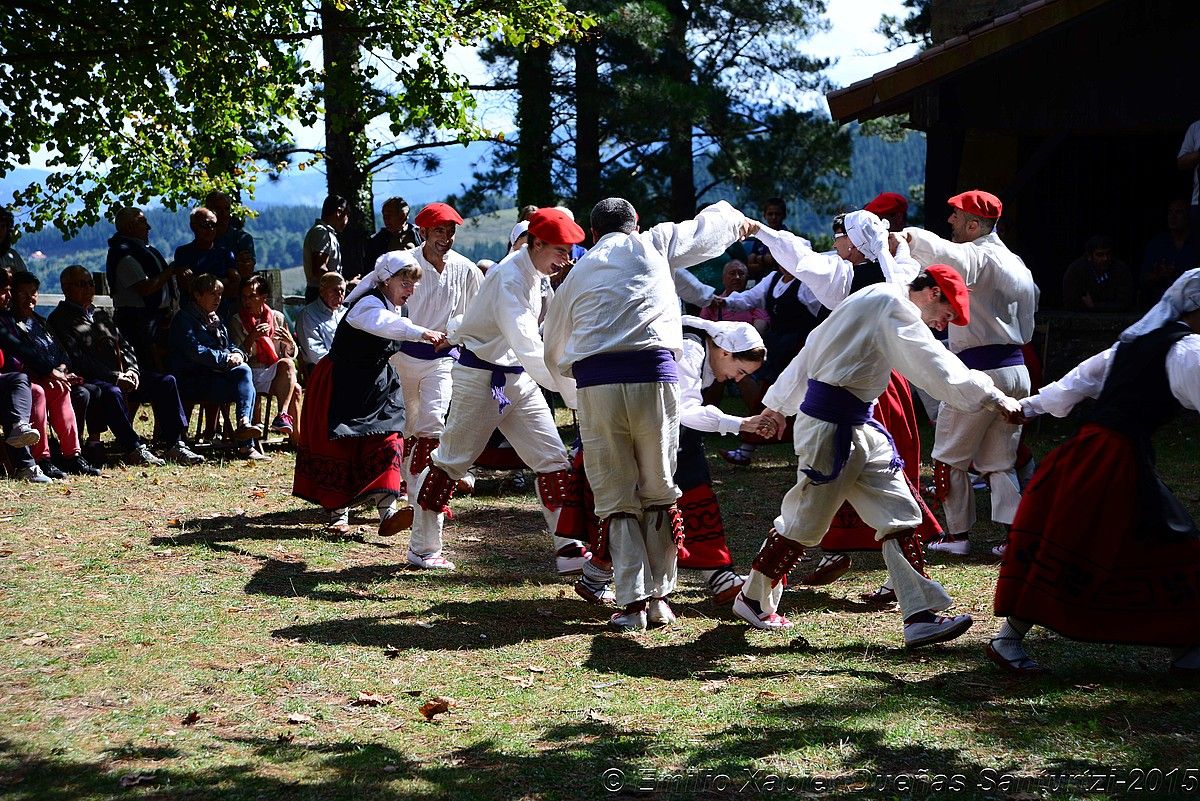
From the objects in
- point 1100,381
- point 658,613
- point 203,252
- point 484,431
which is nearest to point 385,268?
point 484,431

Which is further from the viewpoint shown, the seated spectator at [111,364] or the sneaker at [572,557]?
the seated spectator at [111,364]

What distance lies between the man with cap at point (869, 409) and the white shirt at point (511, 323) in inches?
48.1

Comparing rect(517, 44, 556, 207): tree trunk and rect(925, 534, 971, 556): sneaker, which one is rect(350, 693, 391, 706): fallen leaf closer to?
rect(925, 534, 971, 556): sneaker

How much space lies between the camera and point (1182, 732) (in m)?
4.44

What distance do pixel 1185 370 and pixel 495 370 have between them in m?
3.22

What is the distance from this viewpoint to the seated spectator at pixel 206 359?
10.5m

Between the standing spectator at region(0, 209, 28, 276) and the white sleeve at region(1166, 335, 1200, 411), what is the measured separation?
8.19 meters

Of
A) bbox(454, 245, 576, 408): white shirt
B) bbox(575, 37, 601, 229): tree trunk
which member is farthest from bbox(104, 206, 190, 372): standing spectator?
bbox(575, 37, 601, 229): tree trunk

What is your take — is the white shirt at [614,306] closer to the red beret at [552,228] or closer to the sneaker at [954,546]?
the red beret at [552,228]

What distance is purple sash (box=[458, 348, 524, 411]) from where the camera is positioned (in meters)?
6.56

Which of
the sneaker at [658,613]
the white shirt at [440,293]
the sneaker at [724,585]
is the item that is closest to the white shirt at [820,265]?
the sneaker at [724,585]

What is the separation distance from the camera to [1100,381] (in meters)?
5.11

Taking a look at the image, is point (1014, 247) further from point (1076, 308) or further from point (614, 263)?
point (614, 263)

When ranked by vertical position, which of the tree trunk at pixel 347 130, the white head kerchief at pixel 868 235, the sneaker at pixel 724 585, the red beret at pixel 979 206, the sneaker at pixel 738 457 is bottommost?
the sneaker at pixel 724 585
